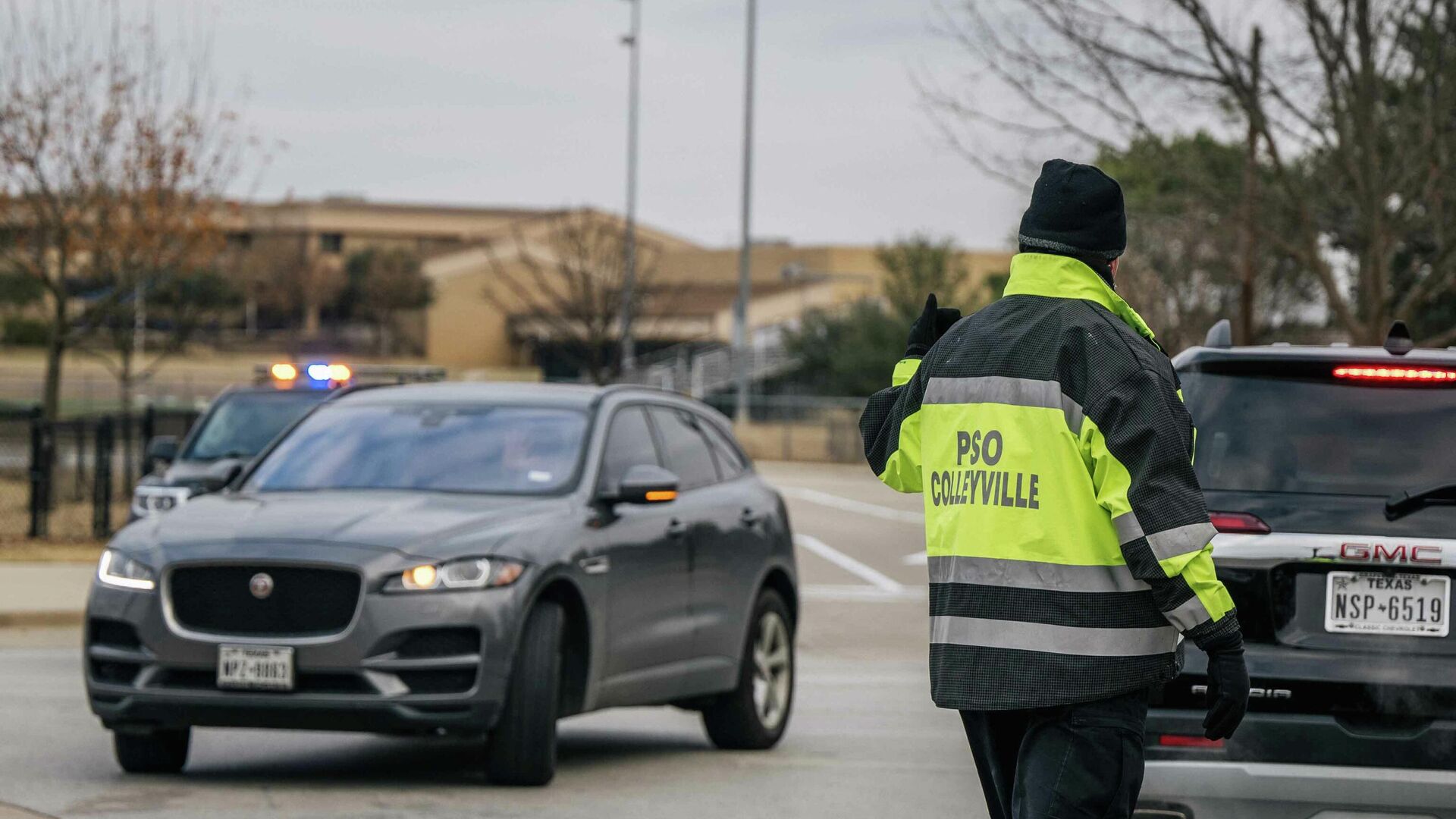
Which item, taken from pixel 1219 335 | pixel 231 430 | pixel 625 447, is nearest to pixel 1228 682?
pixel 1219 335

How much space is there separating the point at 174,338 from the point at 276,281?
62045 mm

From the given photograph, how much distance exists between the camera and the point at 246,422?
1537cm

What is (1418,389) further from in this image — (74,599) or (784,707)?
(74,599)

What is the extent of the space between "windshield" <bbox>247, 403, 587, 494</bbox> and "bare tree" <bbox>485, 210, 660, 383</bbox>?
28.1 meters

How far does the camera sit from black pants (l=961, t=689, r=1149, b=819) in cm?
449

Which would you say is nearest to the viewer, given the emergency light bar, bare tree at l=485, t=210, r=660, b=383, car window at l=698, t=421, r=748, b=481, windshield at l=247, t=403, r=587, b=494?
windshield at l=247, t=403, r=587, b=494

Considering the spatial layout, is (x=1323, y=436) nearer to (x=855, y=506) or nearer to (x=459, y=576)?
(x=459, y=576)

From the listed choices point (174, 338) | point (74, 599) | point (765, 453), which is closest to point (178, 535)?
point (74, 599)

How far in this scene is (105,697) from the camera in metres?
8.41

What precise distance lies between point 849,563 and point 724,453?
43.8 feet

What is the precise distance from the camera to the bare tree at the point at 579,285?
4425 cm

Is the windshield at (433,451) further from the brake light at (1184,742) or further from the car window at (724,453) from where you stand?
the brake light at (1184,742)

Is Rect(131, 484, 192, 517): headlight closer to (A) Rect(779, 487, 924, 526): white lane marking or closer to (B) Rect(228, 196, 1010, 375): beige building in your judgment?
(A) Rect(779, 487, 924, 526): white lane marking

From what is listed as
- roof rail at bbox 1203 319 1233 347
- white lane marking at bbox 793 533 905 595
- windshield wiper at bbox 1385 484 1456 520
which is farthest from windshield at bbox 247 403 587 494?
white lane marking at bbox 793 533 905 595
